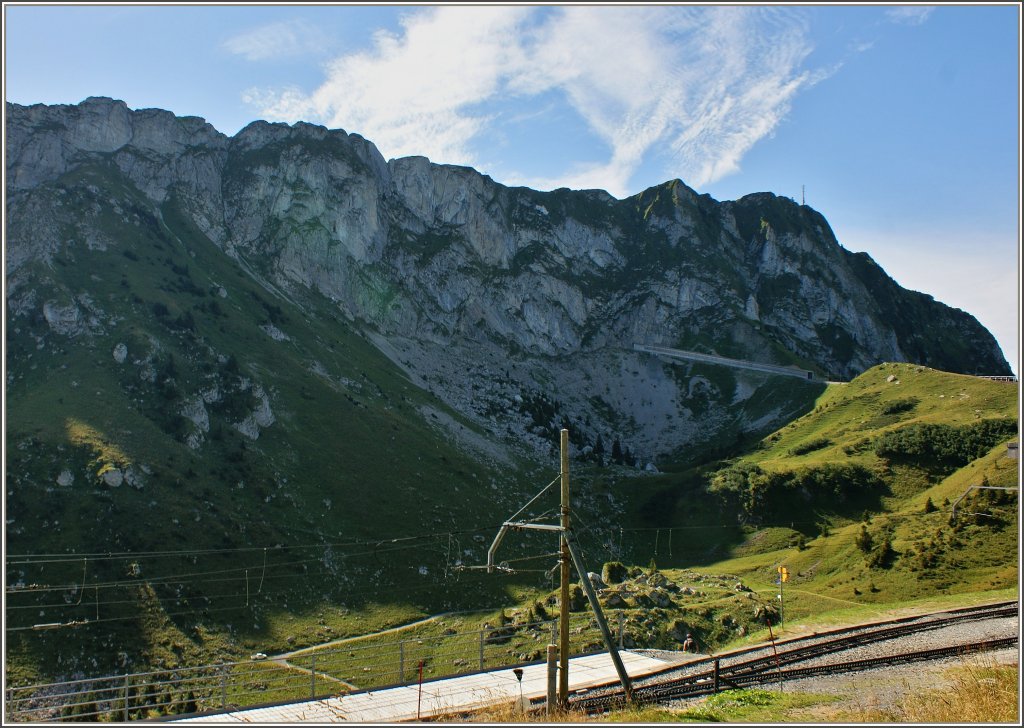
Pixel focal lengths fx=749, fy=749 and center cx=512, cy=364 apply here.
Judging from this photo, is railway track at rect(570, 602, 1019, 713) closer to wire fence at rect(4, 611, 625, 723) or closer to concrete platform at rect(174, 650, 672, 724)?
concrete platform at rect(174, 650, 672, 724)

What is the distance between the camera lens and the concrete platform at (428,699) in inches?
961

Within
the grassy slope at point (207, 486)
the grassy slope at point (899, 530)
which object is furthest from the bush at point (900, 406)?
the grassy slope at point (207, 486)

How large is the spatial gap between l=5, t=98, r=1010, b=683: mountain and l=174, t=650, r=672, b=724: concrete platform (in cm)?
3412

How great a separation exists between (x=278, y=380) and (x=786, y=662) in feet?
291

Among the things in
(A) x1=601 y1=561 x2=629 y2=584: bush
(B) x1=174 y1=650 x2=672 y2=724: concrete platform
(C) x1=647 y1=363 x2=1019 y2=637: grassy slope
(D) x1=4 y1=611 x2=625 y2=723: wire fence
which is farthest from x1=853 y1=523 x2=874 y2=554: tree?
(B) x1=174 y1=650 x2=672 y2=724: concrete platform

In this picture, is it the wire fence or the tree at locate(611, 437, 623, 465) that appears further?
the tree at locate(611, 437, 623, 465)

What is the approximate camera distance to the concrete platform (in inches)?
961

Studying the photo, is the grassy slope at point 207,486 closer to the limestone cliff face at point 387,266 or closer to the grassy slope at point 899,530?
the limestone cliff face at point 387,266

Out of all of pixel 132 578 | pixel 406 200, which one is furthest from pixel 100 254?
pixel 406 200

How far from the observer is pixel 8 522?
6219 centimetres

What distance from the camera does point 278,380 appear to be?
352ft

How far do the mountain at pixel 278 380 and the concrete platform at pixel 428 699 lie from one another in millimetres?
34117

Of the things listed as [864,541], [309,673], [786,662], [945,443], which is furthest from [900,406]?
[309,673]

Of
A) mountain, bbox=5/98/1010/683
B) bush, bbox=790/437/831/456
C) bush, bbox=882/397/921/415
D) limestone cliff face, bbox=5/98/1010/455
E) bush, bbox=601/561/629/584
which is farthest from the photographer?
limestone cliff face, bbox=5/98/1010/455
